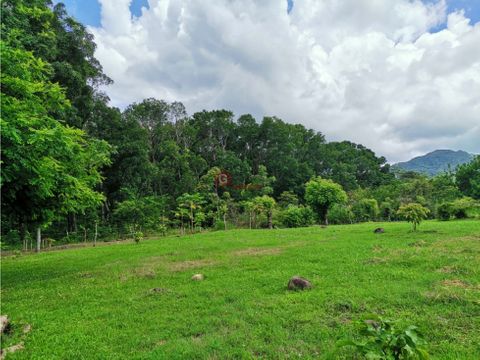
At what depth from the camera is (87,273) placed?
10.8 m

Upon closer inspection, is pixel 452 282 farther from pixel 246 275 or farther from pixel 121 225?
pixel 121 225

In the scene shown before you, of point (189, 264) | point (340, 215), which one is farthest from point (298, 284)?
point (340, 215)

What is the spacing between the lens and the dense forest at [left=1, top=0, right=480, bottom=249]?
8.45 metres

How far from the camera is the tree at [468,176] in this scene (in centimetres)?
3753

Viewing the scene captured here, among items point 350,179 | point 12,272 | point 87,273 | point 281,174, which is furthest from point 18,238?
point 350,179

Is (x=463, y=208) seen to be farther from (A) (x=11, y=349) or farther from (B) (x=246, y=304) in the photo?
(A) (x=11, y=349)

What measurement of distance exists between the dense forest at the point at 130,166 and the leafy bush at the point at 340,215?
10 centimetres

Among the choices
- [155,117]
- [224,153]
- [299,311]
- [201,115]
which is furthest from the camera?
[201,115]

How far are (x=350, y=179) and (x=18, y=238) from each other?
4764 centimetres

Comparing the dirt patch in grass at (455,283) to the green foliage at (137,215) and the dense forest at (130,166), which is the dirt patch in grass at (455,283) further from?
the green foliage at (137,215)

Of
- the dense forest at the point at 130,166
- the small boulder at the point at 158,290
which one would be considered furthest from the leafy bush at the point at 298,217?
the small boulder at the point at 158,290

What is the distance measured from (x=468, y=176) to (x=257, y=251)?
1509 inches

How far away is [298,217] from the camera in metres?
28.7

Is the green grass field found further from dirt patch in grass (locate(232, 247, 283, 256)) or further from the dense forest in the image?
the dense forest
